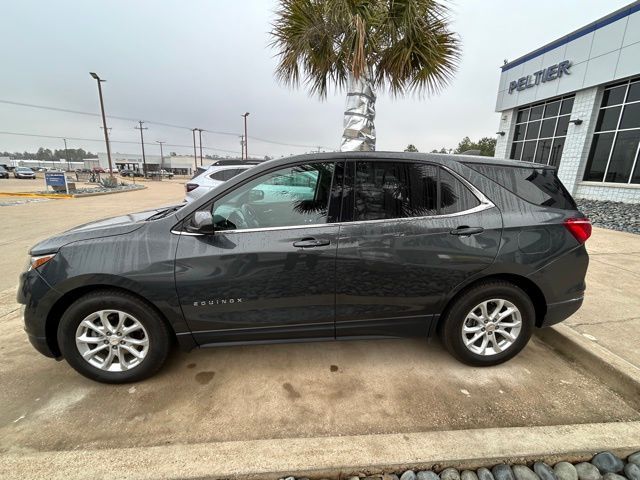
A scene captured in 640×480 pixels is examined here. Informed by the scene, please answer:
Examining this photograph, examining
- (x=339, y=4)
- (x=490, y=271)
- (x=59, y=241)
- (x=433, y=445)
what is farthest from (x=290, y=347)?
(x=339, y=4)

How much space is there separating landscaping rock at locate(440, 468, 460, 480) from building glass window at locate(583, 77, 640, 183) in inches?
535

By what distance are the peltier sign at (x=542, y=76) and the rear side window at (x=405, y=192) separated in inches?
580

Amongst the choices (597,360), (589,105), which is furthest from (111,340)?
(589,105)

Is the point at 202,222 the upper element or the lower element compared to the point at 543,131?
lower

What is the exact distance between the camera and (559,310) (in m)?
2.50

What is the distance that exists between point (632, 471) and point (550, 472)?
1.43 ft

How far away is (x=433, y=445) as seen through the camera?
5.76 ft

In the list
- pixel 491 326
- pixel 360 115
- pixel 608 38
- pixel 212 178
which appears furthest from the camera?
pixel 608 38

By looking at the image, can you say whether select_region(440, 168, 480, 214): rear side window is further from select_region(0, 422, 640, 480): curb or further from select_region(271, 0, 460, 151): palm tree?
select_region(271, 0, 460, 151): palm tree

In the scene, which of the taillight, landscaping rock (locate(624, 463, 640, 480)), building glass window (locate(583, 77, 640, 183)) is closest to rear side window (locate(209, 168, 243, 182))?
the taillight

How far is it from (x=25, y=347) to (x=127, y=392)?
1309mm

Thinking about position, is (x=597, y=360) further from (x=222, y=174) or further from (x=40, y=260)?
(x=222, y=174)

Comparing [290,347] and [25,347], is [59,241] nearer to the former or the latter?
[25,347]

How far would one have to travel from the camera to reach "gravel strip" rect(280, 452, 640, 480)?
5.37 ft
